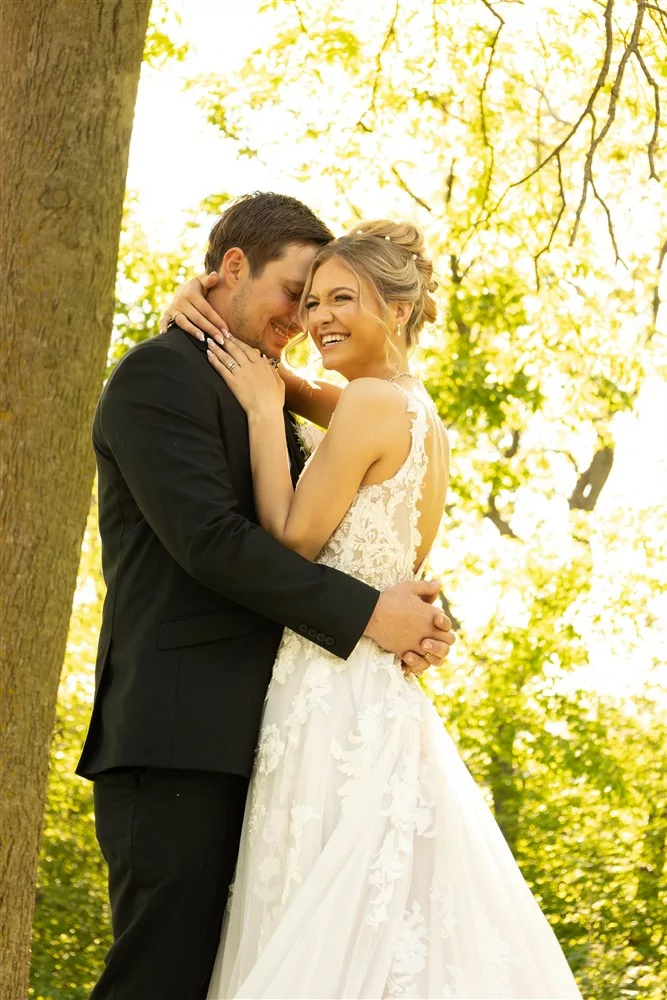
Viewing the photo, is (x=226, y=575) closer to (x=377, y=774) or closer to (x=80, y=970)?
(x=377, y=774)

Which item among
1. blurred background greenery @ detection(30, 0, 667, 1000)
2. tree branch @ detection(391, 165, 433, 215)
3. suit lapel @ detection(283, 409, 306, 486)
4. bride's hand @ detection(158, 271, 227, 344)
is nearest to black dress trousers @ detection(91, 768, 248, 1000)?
suit lapel @ detection(283, 409, 306, 486)

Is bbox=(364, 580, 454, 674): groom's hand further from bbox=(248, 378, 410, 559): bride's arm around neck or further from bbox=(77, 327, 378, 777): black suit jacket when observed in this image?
bbox=(248, 378, 410, 559): bride's arm around neck

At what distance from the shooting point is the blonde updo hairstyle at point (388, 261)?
338 centimetres

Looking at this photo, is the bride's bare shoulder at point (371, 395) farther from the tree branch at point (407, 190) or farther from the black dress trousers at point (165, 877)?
the tree branch at point (407, 190)

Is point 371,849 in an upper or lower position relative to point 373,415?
lower

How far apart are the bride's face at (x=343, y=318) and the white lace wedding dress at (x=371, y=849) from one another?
0.27m

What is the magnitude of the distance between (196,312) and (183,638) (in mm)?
957

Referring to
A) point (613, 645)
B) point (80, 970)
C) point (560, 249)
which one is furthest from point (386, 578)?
point (560, 249)

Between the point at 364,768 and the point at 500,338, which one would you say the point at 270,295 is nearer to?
the point at 364,768

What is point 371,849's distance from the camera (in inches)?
114

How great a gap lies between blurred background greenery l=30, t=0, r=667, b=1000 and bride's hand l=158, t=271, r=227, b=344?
3.46m

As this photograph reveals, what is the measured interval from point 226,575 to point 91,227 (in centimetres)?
182

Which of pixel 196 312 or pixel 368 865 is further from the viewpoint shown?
pixel 196 312

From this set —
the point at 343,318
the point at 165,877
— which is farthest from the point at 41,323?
the point at 165,877
